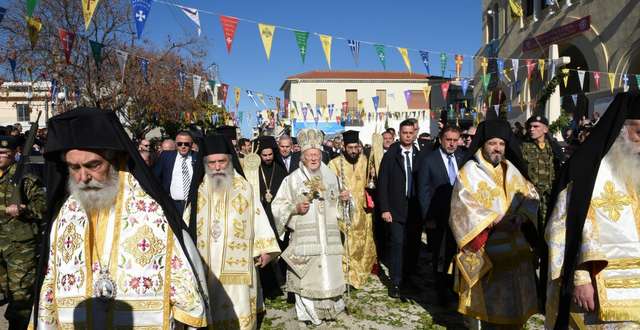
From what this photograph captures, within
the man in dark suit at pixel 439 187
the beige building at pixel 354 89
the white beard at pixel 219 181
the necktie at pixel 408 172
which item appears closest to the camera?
A: the white beard at pixel 219 181

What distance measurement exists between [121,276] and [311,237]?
308 centimetres

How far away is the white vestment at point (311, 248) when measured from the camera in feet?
17.3

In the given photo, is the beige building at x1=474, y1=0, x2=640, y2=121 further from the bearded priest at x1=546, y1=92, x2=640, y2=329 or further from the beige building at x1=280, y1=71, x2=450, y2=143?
the beige building at x1=280, y1=71, x2=450, y2=143

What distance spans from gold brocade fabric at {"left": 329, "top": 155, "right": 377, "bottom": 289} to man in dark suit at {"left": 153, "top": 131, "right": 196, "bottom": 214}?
2112 millimetres

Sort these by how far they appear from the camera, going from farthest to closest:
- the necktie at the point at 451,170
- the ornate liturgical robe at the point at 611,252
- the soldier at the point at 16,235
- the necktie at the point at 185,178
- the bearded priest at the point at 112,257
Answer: the necktie at the point at 185,178 < the necktie at the point at 451,170 < the soldier at the point at 16,235 < the ornate liturgical robe at the point at 611,252 < the bearded priest at the point at 112,257

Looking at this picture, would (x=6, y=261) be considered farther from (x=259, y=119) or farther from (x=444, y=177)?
(x=259, y=119)

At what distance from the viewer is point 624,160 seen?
2.88 metres

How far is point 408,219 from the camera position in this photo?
659 cm

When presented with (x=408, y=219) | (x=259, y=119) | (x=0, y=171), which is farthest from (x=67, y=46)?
(x=259, y=119)

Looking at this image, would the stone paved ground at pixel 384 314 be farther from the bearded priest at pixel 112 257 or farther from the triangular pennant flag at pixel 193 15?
the triangular pennant flag at pixel 193 15

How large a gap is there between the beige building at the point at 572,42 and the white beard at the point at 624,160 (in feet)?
55.5

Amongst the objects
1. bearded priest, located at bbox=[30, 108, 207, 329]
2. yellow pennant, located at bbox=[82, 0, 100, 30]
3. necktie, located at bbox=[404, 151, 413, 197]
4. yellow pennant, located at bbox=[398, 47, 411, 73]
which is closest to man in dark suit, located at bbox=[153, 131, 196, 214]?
necktie, located at bbox=[404, 151, 413, 197]

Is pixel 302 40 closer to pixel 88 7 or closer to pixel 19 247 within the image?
pixel 88 7

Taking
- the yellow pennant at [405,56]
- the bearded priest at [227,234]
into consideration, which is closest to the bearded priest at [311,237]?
the bearded priest at [227,234]
